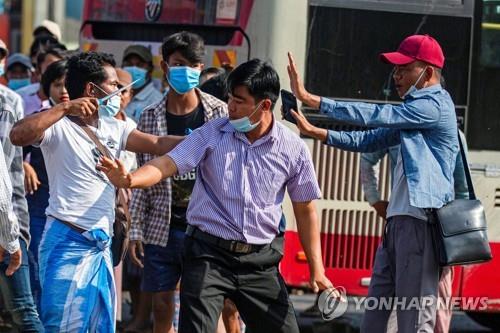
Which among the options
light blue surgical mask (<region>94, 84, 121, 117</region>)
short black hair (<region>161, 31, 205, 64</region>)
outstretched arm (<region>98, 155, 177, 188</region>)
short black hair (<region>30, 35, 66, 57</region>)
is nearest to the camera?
outstretched arm (<region>98, 155, 177, 188</region>)

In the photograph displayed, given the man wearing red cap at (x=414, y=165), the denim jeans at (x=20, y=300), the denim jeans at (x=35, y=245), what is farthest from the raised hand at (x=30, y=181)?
the man wearing red cap at (x=414, y=165)

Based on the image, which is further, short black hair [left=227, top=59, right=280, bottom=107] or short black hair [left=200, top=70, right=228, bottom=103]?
short black hair [left=200, top=70, right=228, bottom=103]

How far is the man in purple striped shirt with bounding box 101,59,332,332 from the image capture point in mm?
6105

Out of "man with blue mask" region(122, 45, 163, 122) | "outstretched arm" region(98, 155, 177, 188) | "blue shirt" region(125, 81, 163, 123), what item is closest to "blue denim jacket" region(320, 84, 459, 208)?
"outstretched arm" region(98, 155, 177, 188)

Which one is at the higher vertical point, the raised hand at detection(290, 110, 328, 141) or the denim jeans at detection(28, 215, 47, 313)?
the raised hand at detection(290, 110, 328, 141)

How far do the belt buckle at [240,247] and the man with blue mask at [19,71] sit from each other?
570 centimetres

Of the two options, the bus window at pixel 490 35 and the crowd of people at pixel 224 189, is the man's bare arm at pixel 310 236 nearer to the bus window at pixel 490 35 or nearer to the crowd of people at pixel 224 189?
the crowd of people at pixel 224 189

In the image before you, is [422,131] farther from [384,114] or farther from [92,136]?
[92,136]

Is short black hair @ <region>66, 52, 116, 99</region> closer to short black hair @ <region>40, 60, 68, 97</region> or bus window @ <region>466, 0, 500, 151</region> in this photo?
short black hair @ <region>40, 60, 68, 97</region>

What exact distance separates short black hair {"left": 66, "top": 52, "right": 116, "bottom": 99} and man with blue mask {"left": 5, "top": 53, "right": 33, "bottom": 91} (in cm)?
499

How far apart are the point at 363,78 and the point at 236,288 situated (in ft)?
9.56

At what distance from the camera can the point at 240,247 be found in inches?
241

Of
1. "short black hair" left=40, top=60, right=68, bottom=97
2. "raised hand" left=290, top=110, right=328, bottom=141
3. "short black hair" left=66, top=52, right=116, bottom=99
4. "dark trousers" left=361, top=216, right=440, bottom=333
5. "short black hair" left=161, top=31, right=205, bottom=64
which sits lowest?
"dark trousers" left=361, top=216, right=440, bottom=333

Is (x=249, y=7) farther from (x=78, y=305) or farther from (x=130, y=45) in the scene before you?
(x=78, y=305)
